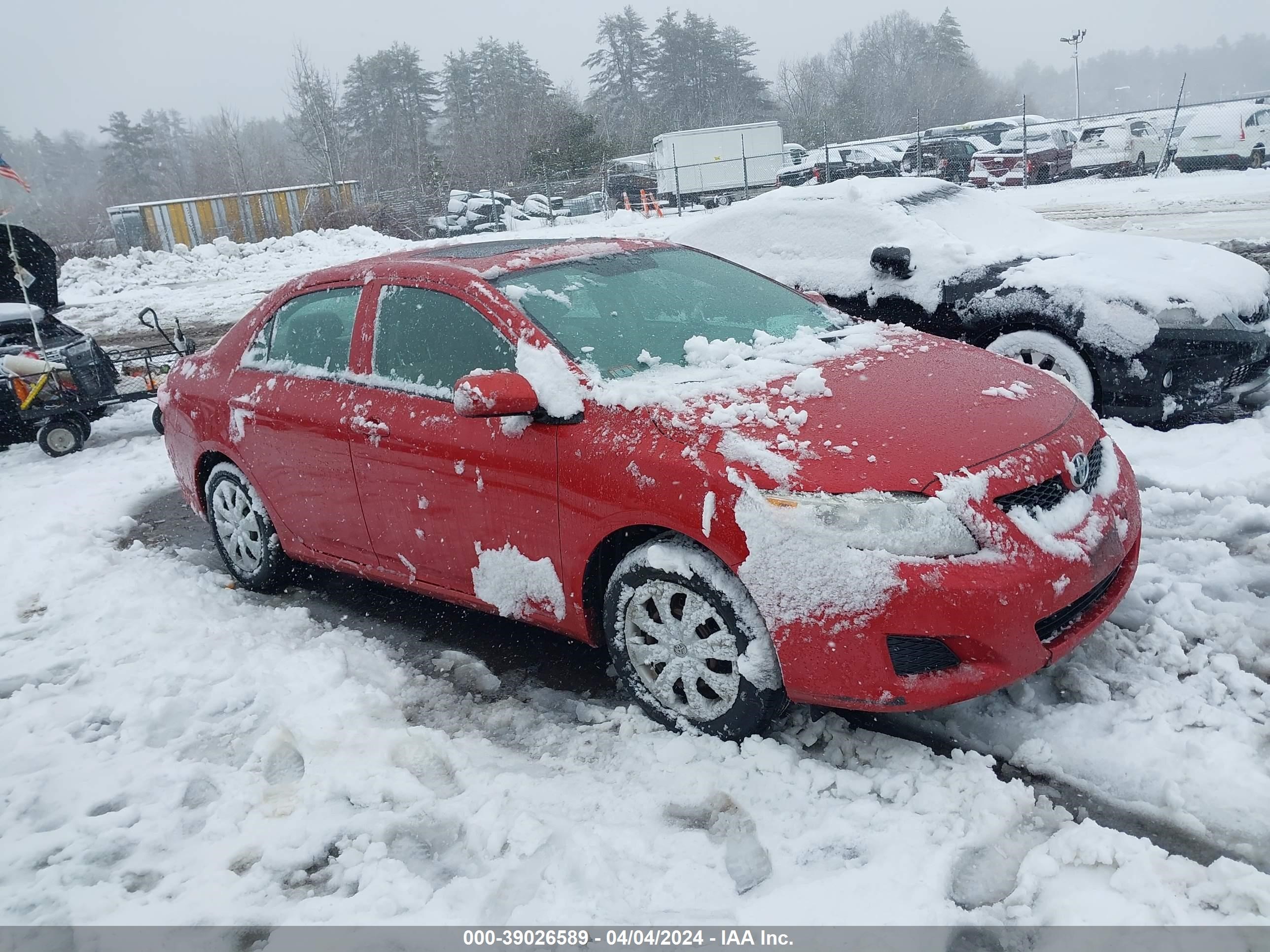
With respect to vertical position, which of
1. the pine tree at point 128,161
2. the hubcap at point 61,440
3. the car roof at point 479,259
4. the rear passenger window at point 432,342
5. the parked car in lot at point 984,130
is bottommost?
the hubcap at point 61,440

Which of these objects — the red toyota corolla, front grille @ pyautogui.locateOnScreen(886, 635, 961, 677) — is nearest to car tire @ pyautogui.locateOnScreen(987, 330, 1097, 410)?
the red toyota corolla

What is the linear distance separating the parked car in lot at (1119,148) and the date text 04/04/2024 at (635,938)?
25.9m

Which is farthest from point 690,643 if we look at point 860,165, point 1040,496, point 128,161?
point 128,161

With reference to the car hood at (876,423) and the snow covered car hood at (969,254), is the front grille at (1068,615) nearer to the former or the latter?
the car hood at (876,423)

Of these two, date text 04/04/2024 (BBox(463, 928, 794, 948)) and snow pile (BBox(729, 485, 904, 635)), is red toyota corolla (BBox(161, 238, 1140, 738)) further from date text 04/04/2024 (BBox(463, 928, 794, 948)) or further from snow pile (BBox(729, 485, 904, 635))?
date text 04/04/2024 (BBox(463, 928, 794, 948))

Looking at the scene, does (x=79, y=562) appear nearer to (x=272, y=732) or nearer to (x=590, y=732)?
(x=272, y=732)

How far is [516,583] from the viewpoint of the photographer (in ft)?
11.4

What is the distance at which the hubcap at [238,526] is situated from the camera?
4.71 meters

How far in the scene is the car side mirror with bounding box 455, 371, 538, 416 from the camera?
3.13 m

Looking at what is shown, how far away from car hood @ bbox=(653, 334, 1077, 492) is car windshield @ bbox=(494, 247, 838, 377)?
1.62ft

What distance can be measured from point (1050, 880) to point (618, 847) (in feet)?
3.82

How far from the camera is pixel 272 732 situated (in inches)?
134

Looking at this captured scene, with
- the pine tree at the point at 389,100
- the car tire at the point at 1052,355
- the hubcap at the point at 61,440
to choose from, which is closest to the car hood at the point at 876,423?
the car tire at the point at 1052,355

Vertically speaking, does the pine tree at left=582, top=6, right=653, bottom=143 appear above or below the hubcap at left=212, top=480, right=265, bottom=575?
above
